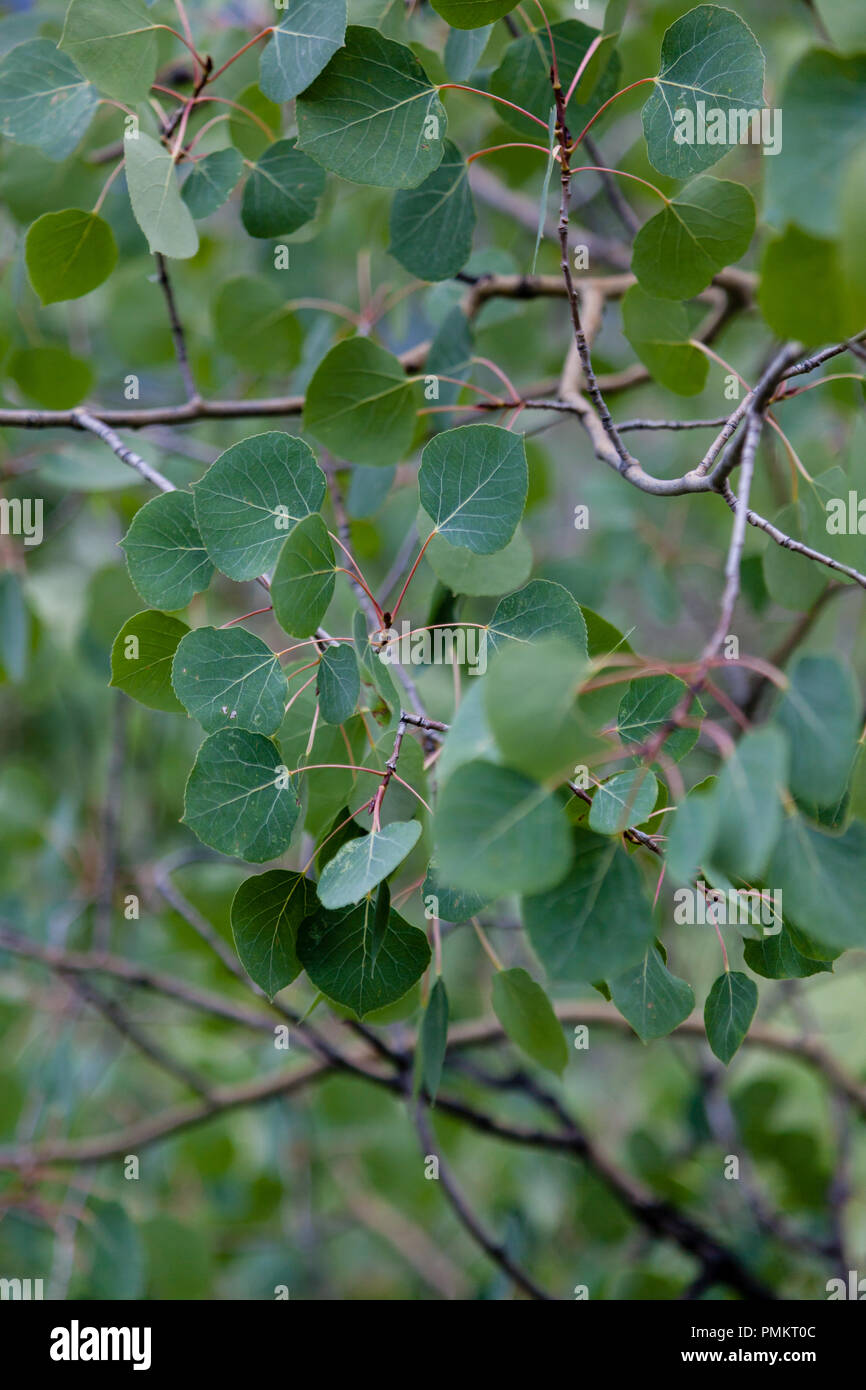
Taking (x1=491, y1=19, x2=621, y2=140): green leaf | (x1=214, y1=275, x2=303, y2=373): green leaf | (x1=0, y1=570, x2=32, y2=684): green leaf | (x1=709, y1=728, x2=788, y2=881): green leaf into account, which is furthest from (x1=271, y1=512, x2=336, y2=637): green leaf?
(x1=0, y1=570, x2=32, y2=684): green leaf

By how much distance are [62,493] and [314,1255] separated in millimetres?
1304

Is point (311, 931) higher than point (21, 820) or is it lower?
lower

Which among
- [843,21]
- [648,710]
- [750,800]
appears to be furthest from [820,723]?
[843,21]

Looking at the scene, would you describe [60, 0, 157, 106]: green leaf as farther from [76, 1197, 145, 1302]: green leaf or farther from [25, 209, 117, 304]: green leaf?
[76, 1197, 145, 1302]: green leaf

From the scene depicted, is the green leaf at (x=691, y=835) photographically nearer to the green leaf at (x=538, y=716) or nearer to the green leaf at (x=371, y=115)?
the green leaf at (x=538, y=716)

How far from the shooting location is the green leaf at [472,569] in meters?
0.63

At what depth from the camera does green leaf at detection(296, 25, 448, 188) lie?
1.86 ft

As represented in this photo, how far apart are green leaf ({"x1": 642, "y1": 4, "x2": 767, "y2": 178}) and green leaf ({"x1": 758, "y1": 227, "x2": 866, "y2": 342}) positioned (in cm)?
24

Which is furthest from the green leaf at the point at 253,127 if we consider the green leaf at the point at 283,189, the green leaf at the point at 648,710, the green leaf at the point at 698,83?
the green leaf at the point at 648,710

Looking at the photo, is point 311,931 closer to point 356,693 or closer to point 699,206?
point 356,693

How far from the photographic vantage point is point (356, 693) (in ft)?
1.61

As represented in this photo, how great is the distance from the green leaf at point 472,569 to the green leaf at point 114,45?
32 cm

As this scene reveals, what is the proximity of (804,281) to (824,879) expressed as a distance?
0.22 metres
